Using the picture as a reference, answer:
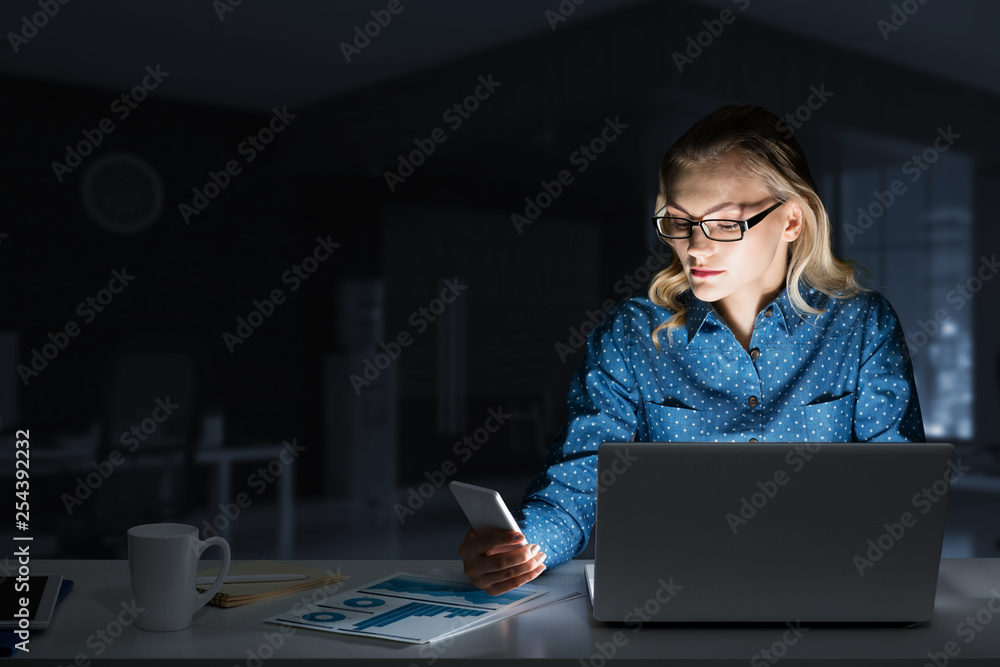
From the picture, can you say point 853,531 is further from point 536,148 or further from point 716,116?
point 536,148

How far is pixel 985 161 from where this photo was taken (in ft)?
15.3

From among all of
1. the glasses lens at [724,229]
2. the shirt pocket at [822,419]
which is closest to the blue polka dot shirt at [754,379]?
the shirt pocket at [822,419]

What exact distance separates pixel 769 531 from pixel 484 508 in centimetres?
34

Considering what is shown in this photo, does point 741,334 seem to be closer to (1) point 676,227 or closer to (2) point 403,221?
(1) point 676,227

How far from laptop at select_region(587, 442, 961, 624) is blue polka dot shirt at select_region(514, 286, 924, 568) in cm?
54

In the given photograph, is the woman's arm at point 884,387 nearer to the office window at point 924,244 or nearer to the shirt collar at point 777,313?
the shirt collar at point 777,313

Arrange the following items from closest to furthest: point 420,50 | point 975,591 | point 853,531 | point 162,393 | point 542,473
Result: point 853,531
point 975,591
point 542,473
point 162,393
point 420,50

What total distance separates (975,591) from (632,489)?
1.82 feet

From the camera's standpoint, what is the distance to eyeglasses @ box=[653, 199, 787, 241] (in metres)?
1.52

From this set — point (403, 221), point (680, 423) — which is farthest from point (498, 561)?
point (403, 221)

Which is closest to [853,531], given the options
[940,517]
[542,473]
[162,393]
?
[940,517]

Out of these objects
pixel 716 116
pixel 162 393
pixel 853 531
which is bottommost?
pixel 853 531

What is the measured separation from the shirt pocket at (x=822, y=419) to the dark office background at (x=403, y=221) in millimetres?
2773

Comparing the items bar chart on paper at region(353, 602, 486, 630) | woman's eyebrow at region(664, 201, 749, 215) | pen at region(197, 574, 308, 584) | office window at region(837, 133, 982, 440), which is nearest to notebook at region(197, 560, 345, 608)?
pen at region(197, 574, 308, 584)
